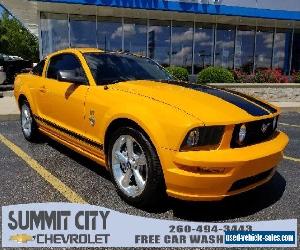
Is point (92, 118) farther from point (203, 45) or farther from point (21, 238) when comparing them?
point (203, 45)

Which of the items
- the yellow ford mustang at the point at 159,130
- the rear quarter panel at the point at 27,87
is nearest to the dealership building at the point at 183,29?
the rear quarter panel at the point at 27,87

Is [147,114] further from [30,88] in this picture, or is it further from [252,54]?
[252,54]

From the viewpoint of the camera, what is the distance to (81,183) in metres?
4.42

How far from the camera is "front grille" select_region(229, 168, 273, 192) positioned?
11.0 ft

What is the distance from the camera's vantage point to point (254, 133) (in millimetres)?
3625

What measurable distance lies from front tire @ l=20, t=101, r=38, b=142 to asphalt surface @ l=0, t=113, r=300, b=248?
1.85ft

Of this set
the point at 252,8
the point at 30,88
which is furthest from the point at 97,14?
the point at 30,88

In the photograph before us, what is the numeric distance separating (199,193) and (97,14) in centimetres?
1490

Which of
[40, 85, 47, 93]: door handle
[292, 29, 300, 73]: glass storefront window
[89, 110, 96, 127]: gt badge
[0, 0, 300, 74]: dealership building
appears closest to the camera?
[89, 110, 96, 127]: gt badge

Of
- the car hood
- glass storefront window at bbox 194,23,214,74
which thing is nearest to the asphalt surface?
the car hood

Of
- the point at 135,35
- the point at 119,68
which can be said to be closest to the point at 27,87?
the point at 119,68

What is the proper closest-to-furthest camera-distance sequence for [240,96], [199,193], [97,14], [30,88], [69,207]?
[199,193] < [69,207] < [240,96] < [30,88] < [97,14]

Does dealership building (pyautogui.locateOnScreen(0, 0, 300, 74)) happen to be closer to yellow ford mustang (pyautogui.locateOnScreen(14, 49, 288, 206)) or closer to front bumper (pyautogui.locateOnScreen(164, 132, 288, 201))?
yellow ford mustang (pyautogui.locateOnScreen(14, 49, 288, 206))

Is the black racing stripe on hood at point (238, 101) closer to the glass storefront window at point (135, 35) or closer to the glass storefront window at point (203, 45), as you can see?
the glass storefront window at point (135, 35)
